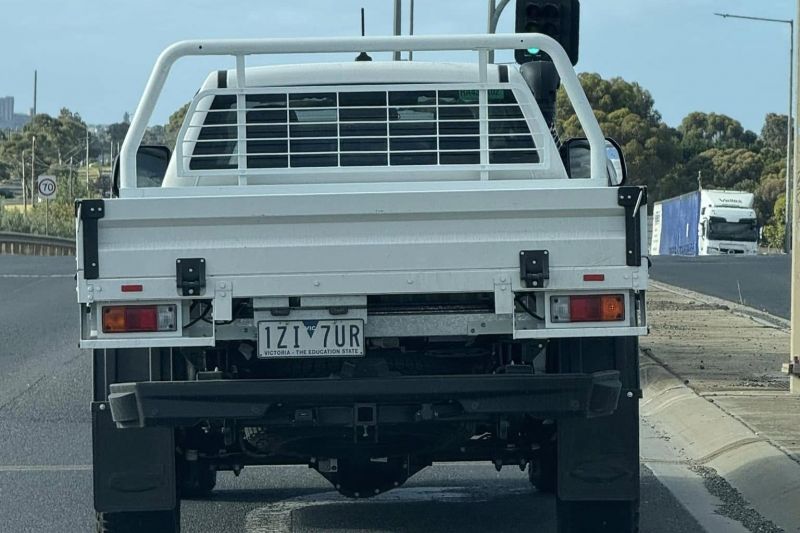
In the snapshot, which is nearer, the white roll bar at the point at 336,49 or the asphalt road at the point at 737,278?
the white roll bar at the point at 336,49

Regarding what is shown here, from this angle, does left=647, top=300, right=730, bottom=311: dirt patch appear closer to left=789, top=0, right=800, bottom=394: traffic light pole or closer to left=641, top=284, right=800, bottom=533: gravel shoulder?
left=641, top=284, right=800, bottom=533: gravel shoulder

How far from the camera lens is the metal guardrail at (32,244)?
5725cm

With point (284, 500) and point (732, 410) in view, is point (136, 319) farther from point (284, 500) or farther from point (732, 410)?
point (732, 410)

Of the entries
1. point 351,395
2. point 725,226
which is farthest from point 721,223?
point 351,395

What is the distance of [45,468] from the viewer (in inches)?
352

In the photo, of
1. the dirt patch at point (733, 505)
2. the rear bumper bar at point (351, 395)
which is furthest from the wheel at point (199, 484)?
the dirt patch at point (733, 505)

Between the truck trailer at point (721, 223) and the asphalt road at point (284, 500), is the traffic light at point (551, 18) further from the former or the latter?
the truck trailer at point (721, 223)

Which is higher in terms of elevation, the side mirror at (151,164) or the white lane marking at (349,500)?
the side mirror at (151,164)

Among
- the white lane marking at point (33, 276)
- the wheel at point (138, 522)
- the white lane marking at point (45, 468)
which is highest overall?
the white lane marking at point (33, 276)

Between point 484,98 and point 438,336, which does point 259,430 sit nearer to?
point 438,336

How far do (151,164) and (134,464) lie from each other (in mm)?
2138

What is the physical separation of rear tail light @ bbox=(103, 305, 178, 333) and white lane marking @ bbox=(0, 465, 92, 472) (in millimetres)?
3357

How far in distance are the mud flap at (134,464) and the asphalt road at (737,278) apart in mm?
15871

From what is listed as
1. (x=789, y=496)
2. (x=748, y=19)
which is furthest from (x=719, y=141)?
(x=789, y=496)
